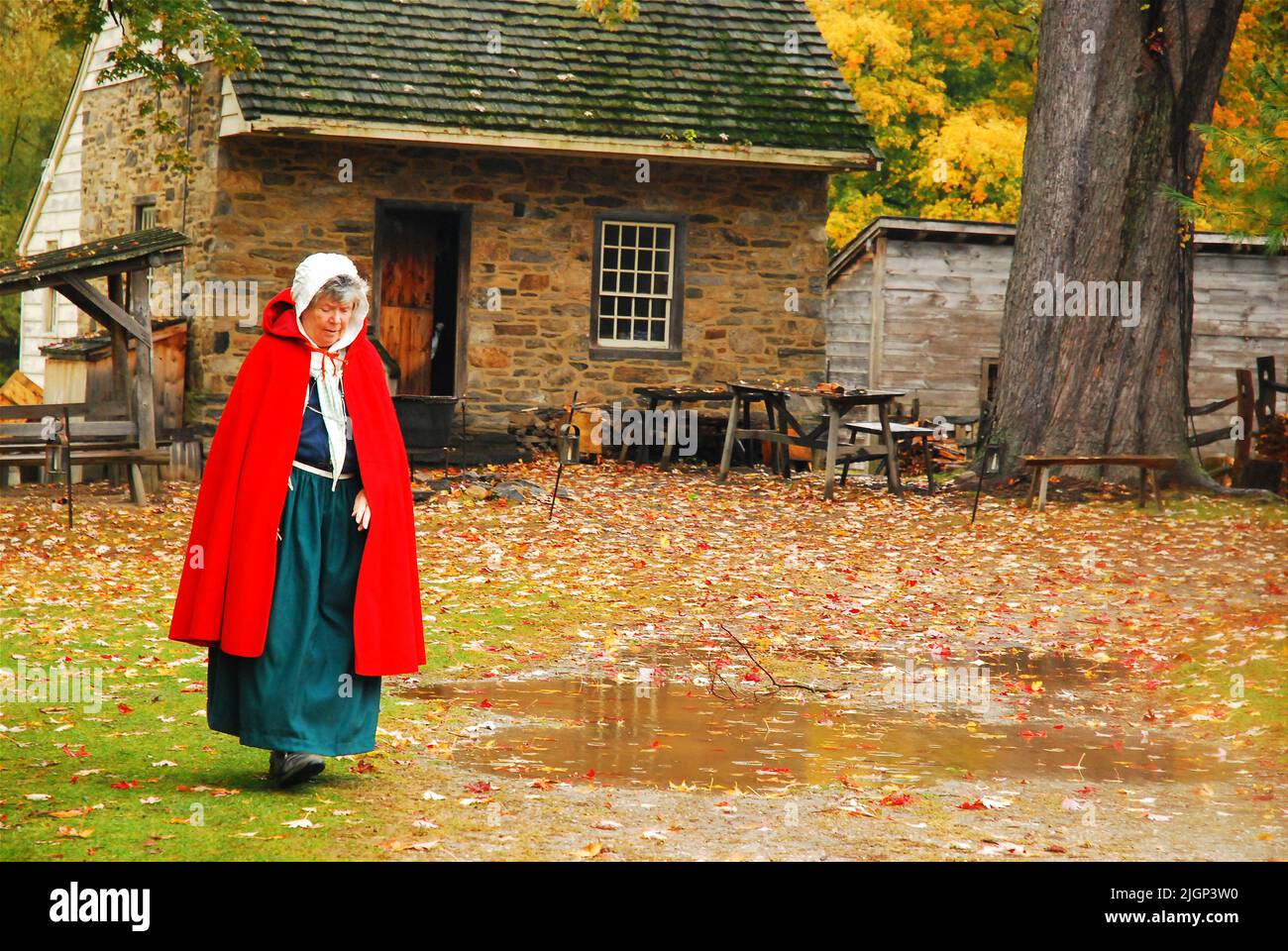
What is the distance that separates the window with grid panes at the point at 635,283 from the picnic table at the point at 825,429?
1868mm

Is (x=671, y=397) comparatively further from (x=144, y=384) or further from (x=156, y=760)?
(x=156, y=760)

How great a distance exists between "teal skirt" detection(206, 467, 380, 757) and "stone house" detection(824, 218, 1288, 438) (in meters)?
16.1

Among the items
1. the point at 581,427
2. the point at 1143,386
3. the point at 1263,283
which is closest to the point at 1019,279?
the point at 1143,386

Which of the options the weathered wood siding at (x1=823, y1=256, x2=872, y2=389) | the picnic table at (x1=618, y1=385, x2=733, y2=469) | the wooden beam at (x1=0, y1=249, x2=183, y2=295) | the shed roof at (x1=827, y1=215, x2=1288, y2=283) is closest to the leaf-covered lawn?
the picnic table at (x1=618, y1=385, x2=733, y2=469)

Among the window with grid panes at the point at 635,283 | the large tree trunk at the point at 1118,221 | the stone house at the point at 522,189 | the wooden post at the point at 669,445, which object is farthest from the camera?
the window with grid panes at the point at 635,283

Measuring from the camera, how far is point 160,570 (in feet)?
38.4

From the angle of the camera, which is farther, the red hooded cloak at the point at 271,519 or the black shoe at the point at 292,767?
the black shoe at the point at 292,767

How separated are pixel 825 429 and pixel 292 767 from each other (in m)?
13.4

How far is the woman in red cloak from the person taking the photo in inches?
232

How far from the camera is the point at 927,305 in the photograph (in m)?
22.1

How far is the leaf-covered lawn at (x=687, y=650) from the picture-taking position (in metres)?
5.67

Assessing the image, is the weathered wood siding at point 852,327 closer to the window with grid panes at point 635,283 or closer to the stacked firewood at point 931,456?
the stacked firewood at point 931,456

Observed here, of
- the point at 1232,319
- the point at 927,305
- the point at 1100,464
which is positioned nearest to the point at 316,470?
the point at 1100,464

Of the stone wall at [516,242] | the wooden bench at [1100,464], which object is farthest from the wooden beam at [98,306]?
the wooden bench at [1100,464]
